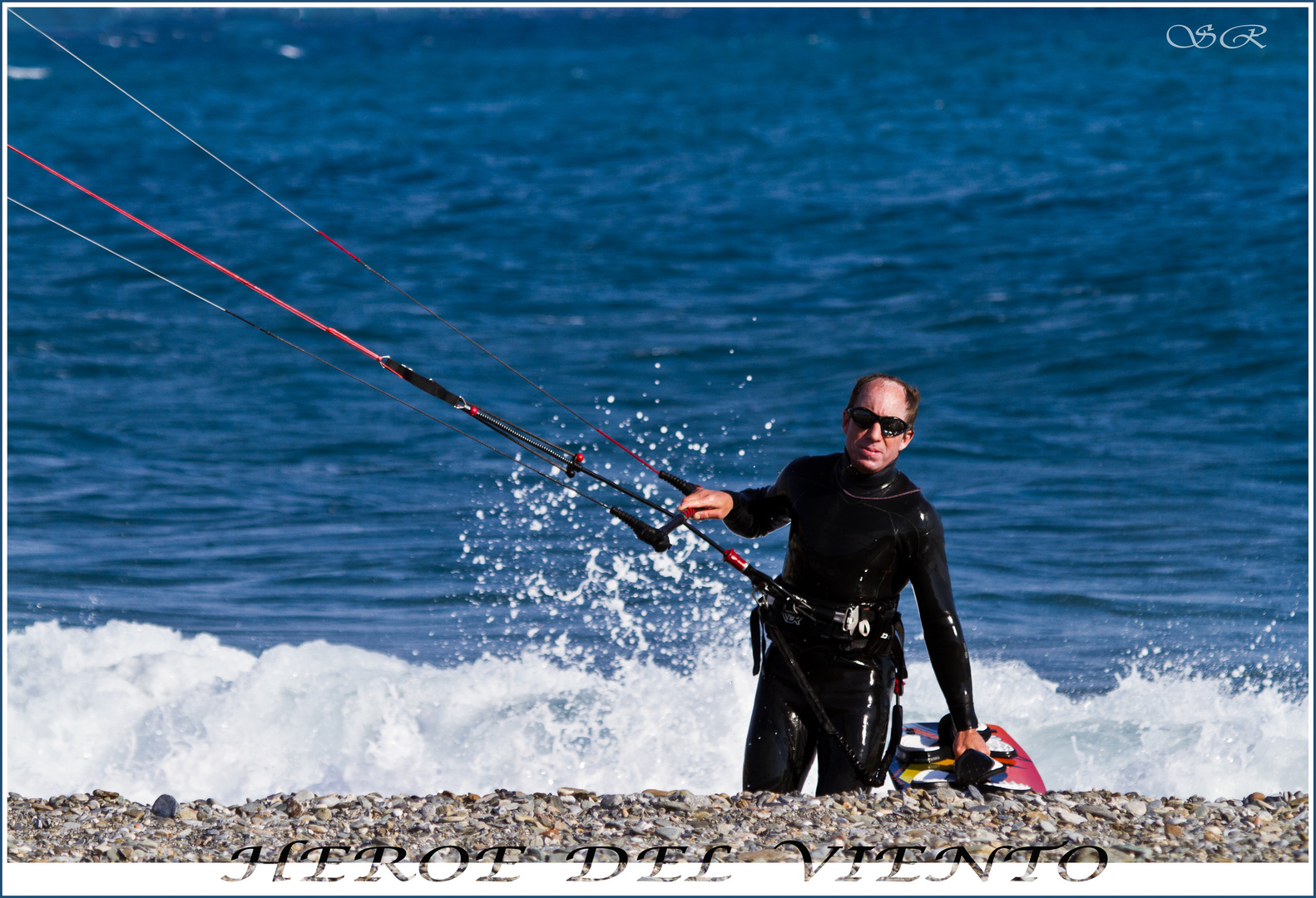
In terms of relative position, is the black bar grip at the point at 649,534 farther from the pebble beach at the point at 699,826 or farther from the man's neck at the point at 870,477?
the pebble beach at the point at 699,826

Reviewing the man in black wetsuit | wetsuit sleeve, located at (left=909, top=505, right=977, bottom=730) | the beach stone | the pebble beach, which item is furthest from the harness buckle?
A: the beach stone

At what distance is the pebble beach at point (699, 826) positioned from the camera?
5191 millimetres

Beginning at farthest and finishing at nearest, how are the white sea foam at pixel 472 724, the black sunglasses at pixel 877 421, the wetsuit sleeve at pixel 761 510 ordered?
the white sea foam at pixel 472 724
the wetsuit sleeve at pixel 761 510
the black sunglasses at pixel 877 421

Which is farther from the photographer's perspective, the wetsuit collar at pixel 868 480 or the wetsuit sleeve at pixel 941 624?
the wetsuit collar at pixel 868 480

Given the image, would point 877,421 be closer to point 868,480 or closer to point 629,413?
point 868,480

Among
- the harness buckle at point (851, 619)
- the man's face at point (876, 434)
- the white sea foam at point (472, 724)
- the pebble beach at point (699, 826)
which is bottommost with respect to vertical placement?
the white sea foam at point (472, 724)

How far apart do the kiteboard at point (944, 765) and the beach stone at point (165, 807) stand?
316 cm

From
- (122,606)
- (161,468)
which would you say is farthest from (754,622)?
(161,468)

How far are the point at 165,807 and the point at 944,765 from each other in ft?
11.2

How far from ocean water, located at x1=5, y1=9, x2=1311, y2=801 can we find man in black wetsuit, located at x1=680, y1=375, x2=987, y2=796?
6.20 ft

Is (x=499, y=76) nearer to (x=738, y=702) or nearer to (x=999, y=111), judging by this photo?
(x=999, y=111)

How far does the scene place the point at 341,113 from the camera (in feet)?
117

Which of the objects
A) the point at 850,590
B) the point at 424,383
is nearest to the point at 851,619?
the point at 850,590

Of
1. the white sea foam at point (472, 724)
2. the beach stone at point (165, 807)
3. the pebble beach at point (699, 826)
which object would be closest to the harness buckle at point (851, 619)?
the pebble beach at point (699, 826)
